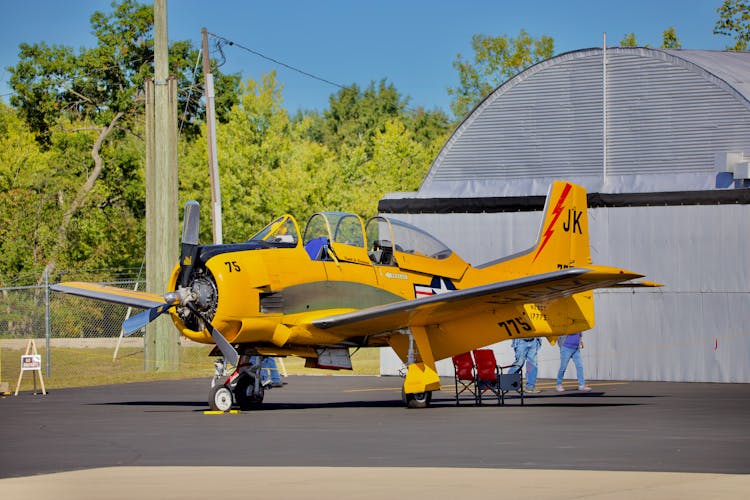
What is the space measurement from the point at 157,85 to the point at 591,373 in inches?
503

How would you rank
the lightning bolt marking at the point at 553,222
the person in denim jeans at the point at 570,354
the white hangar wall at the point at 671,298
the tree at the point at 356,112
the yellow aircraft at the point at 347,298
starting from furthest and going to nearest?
the tree at the point at 356,112 < the white hangar wall at the point at 671,298 < the person in denim jeans at the point at 570,354 < the lightning bolt marking at the point at 553,222 < the yellow aircraft at the point at 347,298

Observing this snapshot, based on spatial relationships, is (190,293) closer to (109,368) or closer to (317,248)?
(317,248)

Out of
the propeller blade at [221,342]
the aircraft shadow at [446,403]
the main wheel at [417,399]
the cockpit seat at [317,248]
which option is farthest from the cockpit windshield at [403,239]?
the propeller blade at [221,342]

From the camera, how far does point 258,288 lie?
18391mm

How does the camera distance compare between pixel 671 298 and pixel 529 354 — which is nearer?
pixel 529 354

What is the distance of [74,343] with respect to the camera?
40.6 metres

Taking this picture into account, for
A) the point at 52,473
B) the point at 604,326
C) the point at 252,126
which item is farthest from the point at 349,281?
the point at 252,126

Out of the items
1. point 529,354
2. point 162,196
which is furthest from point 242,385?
point 162,196

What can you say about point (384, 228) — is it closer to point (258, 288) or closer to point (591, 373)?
point (258, 288)

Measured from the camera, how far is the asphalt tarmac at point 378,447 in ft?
33.6

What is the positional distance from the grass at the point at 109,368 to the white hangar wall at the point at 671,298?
22.3 ft

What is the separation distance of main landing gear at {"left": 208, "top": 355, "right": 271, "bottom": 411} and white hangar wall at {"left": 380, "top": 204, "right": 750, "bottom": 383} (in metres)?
9.42

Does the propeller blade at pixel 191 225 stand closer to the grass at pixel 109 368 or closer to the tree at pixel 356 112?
the grass at pixel 109 368

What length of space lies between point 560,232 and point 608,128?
9.12 m
